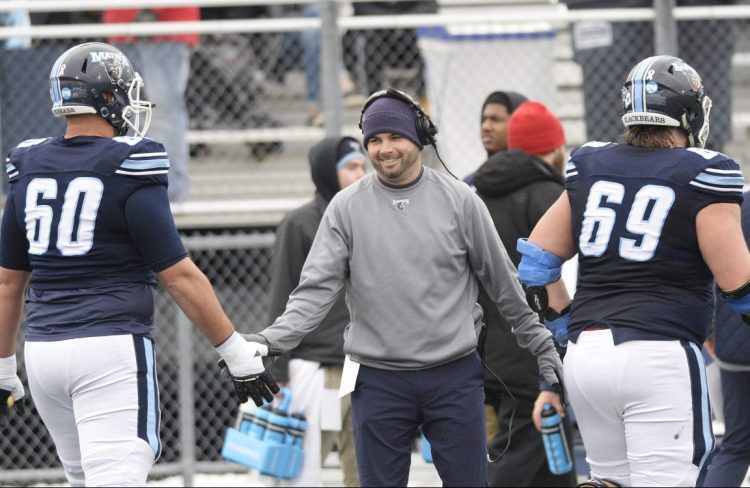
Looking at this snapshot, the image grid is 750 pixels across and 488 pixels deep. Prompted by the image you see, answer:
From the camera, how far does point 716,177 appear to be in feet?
15.9

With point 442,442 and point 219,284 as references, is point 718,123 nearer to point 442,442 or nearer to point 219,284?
point 219,284

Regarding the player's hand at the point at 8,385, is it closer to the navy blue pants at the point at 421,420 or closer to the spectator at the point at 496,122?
the navy blue pants at the point at 421,420

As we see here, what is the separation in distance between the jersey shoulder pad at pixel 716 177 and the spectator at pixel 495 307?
180 cm

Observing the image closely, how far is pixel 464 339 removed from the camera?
535 cm

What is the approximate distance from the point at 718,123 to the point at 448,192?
3959 millimetres

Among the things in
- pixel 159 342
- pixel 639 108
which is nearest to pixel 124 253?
pixel 639 108

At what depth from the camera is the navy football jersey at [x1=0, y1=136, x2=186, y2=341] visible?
4871mm

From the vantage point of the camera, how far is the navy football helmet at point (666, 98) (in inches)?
197

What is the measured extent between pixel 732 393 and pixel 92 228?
11.2ft

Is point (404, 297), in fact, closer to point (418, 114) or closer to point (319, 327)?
point (418, 114)

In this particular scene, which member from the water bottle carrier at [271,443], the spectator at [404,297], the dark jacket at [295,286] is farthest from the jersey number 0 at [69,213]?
the water bottle carrier at [271,443]

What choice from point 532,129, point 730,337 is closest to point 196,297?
point 532,129

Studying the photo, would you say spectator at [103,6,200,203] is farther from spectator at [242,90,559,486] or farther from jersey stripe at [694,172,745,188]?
jersey stripe at [694,172,745,188]

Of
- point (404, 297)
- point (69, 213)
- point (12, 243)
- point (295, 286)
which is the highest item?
point (69, 213)
